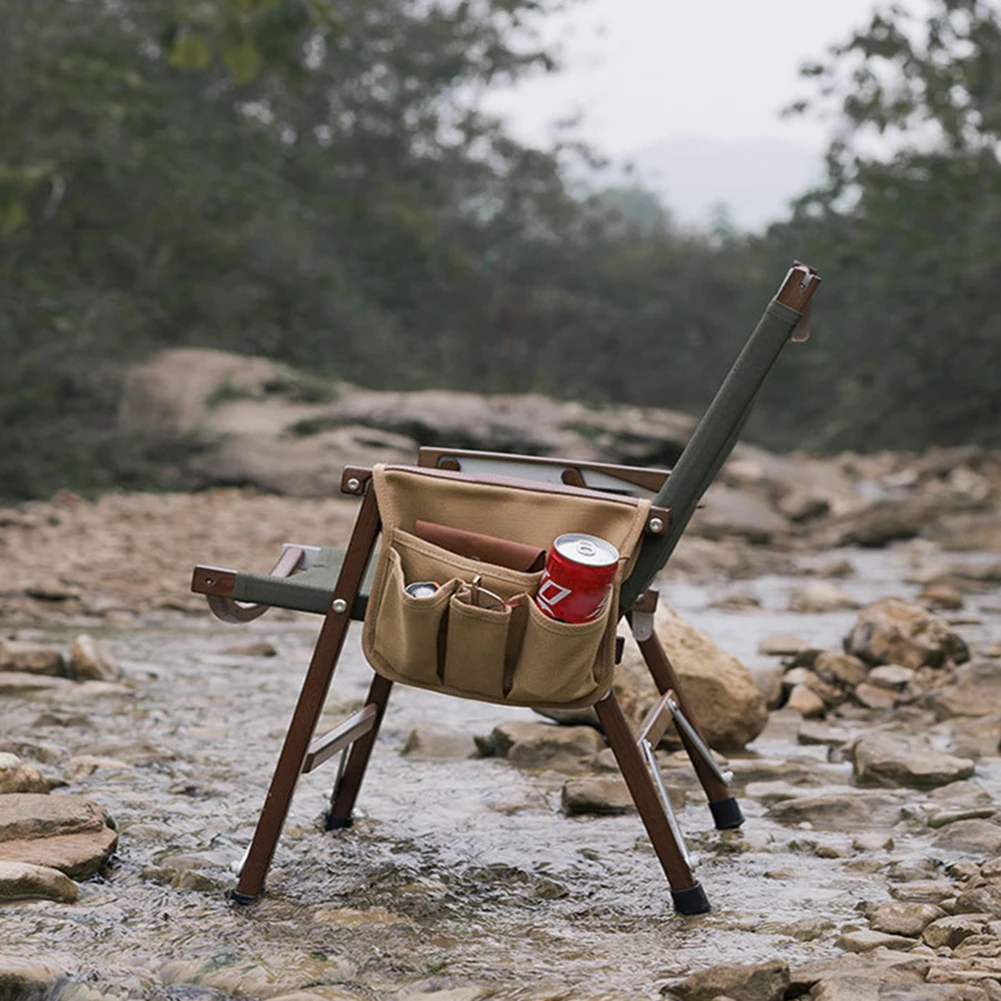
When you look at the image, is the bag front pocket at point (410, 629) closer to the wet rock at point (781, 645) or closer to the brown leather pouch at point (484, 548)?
the brown leather pouch at point (484, 548)

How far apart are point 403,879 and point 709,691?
1543mm

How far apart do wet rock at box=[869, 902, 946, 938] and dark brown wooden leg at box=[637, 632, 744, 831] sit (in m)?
0.71

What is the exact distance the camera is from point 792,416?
1054 inches

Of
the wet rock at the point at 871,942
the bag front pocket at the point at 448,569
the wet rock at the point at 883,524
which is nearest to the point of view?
the wet rock at the point at 871,942

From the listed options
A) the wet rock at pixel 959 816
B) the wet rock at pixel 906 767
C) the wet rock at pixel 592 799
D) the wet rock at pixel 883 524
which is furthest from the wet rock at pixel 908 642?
the wet rock at pixel 883 524

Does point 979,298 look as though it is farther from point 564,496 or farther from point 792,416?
point 564,496

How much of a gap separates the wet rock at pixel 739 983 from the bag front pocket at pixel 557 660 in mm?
603

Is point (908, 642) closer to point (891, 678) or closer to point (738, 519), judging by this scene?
point (891, 678)

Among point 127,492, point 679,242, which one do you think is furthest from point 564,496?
point 679,242

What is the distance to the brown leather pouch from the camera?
2.79 m

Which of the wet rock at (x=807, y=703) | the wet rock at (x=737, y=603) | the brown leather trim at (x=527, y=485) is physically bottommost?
the wet rock at (x=737, y=603)

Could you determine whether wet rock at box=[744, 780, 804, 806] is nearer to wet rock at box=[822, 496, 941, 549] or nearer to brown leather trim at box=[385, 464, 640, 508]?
brown leather trim at box=[385, 464, 640, 508]

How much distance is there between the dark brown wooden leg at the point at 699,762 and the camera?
335 cm

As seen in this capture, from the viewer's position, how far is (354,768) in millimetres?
3287
